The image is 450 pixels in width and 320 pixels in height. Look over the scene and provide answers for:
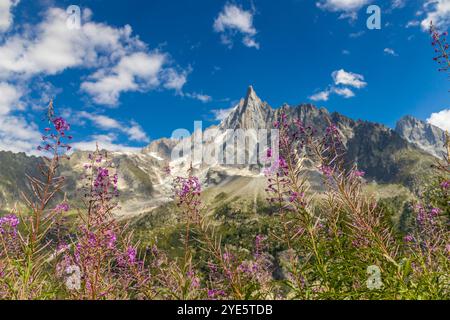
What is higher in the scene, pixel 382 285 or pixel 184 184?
pixel 184 184

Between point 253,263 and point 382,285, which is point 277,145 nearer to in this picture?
point 382,285

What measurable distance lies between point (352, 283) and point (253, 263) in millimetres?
7829

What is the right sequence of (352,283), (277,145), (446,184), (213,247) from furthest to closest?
(446,184) < (277,145) < (352,283) < (213,247)

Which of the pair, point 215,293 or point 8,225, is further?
point 8,225

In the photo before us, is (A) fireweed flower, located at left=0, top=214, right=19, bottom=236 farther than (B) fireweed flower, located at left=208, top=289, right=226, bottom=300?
Yes

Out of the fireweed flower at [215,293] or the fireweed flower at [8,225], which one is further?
the fireweed flower at [8,225]

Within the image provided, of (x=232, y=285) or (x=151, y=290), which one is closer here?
(x=232, y=285)

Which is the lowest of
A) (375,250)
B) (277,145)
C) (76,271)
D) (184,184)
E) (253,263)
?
(253,263)

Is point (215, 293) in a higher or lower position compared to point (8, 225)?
lower

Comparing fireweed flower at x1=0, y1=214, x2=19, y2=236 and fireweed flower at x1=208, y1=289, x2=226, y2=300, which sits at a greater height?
fireweed flower at x1=0, y1=214, x2=19, y2=236

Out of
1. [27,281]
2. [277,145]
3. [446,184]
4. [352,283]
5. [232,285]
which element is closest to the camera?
[27,281]

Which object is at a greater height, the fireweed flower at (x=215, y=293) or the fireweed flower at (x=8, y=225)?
the fireweed flower at (x=8, y=225)
